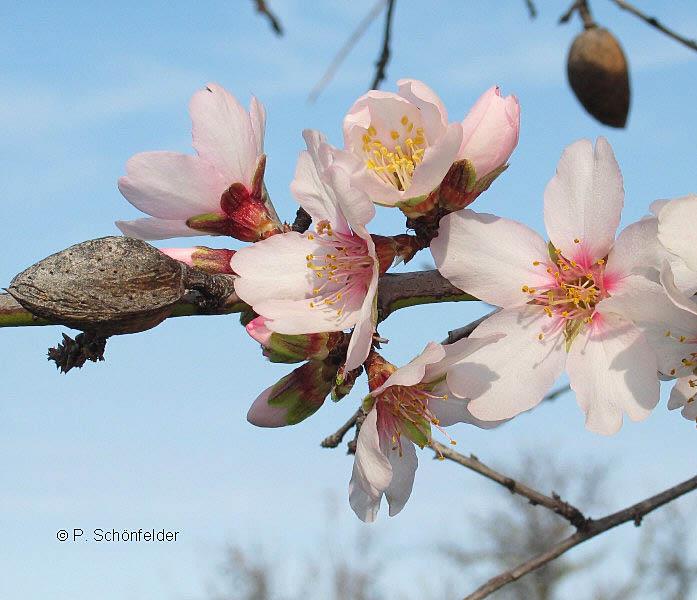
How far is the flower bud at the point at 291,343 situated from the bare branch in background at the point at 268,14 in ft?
1.75

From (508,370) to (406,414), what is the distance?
0.19m

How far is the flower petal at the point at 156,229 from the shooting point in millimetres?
1604

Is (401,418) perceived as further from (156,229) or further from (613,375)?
(156,229)

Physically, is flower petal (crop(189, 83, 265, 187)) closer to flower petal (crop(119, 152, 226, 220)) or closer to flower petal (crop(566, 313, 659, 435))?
flower petal (crop(119, 152, 226, 220))

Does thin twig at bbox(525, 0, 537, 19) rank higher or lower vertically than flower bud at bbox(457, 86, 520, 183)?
higher

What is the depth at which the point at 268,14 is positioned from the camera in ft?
5.35

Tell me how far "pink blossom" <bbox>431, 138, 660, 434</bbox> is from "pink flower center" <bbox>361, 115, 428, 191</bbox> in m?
0.13

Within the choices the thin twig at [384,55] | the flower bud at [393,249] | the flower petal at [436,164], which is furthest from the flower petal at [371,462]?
the thin twig at [384,55]

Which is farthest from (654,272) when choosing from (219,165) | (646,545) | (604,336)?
(646,545)

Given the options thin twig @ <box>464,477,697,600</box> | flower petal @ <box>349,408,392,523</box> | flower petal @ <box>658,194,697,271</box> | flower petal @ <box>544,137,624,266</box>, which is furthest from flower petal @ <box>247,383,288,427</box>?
thin twig @ <box>464,477,697,600</box>

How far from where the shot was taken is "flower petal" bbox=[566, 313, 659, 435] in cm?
136

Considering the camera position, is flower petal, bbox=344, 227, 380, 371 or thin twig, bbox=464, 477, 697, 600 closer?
flower petal, bbox=344, 227, 380, 371

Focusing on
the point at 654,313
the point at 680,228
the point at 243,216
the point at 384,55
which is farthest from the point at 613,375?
the point at 384,55

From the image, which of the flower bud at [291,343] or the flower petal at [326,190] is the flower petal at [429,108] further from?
the flower bud at [291,343]
